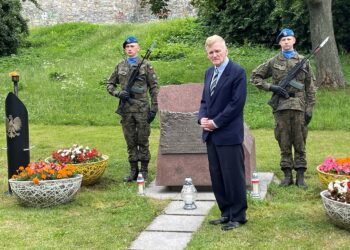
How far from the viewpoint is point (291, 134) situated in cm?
810

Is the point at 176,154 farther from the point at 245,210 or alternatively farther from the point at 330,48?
the point at 330,48

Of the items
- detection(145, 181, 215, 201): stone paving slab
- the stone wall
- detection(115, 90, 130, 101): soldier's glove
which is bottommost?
detection(145, 181, 215, 201): stone paving slab

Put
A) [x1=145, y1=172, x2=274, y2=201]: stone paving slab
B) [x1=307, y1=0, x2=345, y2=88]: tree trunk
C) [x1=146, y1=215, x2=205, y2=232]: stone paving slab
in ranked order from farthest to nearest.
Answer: [x1=307, y1=0, x2=345, y2=88]: tree trunk
[x1=145, y1=172, x2=274, y2=201]: stone paving slab
[x1=146, y1=215, x2=205, y2=232]: stone paving slab

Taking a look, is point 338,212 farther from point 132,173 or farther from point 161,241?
point 132,173

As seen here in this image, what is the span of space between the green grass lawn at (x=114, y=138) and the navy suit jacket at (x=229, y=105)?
2.99ft

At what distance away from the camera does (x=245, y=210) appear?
6.38 meters

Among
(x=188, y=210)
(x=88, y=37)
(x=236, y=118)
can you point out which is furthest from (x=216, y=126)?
(x=88, y=37)

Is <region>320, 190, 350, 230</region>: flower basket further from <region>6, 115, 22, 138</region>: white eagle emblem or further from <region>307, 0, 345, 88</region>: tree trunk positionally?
<region>307, 0, 345, 88</region>: tree trunk

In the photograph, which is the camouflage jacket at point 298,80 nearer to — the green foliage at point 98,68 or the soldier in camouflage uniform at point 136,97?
the soldier in camouflage uniform at point 136,97

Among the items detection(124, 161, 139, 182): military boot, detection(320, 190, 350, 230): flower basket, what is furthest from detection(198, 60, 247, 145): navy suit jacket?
detection(124, 161, 139, 182): military boot

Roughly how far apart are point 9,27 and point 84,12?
880 centimetres

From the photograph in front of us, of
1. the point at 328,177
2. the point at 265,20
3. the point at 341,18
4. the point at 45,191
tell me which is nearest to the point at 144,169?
the point at 45,191

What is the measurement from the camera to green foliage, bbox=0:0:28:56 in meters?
25.2

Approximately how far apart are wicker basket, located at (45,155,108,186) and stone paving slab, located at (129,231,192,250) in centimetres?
210
